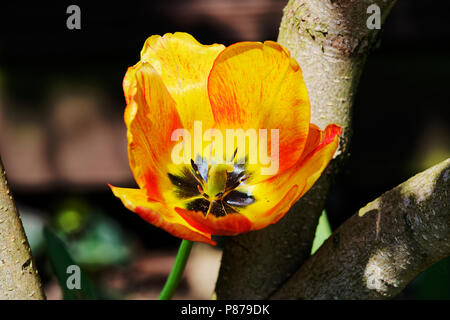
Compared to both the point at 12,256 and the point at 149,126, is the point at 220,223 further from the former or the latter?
the point at 12,256

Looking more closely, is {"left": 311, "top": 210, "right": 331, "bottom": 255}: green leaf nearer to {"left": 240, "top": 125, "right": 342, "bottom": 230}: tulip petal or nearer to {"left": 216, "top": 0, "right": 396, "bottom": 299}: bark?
{"left": 216, "top": 0, "right": 396, "bottom": 299}: bark

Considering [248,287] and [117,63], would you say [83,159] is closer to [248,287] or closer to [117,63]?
[117,63]

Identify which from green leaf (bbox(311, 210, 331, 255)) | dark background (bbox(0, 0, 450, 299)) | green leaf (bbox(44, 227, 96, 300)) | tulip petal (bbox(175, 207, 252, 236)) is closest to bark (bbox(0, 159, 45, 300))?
green leaf (bbox(44, 227, 96, 300))

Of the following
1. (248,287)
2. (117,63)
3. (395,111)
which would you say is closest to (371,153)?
(395,111)

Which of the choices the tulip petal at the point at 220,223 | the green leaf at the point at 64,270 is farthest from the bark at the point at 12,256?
the tulip petal at the point at 220,223

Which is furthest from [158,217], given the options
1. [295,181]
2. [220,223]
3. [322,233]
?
[322,233]

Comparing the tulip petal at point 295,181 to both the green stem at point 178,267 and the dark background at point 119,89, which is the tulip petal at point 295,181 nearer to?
the green stem at point 178,267
